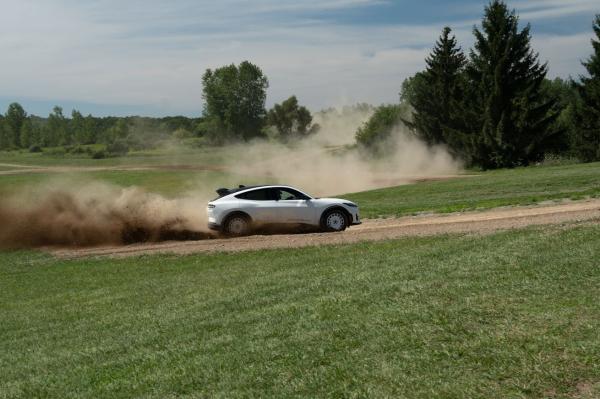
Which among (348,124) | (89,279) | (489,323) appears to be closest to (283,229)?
(89,279)

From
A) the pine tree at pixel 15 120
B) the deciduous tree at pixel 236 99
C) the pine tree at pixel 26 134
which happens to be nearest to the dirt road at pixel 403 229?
the deciduous tree at pixel 236 99

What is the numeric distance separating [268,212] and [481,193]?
1299 centimetres

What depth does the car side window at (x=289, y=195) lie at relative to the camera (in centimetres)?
2097

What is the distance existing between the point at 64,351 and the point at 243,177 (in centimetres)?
4651

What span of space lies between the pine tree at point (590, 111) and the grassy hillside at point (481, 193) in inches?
735

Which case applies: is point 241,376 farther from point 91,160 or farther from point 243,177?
point 91,160

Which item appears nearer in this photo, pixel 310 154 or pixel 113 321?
pixel 113 321

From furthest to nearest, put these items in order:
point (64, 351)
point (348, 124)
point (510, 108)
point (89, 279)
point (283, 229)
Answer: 1. point (348, 124)
2. point (510, 108)
3. point (283, 229)
4. point (89, 279)
5. point (64, 351)

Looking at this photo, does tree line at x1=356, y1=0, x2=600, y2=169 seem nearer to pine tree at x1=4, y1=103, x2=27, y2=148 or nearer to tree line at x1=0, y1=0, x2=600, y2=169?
tree line at x1=0, y1=0, x2=600, y2=169

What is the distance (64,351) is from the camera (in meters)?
9.05

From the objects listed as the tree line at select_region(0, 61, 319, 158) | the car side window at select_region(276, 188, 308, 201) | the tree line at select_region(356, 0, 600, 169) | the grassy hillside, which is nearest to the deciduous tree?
the tree line at select_region(0, 61, 319, 158)

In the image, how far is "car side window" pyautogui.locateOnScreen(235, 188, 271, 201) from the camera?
20797 millimetres

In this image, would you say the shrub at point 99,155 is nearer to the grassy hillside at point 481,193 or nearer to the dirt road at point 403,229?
the grassy hillside at point 481,193

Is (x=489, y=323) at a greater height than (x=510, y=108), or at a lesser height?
lesser
